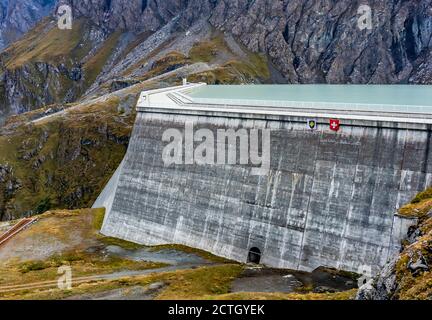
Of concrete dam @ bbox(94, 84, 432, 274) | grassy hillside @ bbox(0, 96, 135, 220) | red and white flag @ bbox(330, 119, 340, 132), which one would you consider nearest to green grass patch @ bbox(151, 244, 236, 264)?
concrete dam @ bbox(94, 84, 432, 274)

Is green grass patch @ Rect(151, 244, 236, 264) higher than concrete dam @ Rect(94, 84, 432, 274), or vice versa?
concrete dam @ Rect(94, 84, 432, 274)

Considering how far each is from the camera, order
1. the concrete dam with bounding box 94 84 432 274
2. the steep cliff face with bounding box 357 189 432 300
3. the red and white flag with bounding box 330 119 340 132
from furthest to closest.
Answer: the red and white flag with bounding box 330 119 340 132
the concrete dam with bounding box 94 84 432 274
the steep cliff face with bounding box 357 189 432 300

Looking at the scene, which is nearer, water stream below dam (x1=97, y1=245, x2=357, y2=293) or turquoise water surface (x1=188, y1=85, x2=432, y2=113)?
water stream below dam (x1=97, y1=245, x2=357, y2=293)

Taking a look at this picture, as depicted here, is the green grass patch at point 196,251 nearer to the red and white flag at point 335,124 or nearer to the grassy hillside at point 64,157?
the red and white flag at point 335,124

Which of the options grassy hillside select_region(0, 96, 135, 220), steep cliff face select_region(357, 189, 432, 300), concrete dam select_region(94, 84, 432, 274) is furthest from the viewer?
grassy hillside select_region(0, 96, 135, 220)

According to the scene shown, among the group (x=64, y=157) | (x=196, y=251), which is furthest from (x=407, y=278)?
(x=64, y=157)

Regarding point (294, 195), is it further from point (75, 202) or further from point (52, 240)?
point (75, 202)

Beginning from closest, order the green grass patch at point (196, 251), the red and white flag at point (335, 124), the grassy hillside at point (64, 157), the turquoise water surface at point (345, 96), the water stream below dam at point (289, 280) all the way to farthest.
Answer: the water stream below dam at point (289, 280) < the red and white flag at point (335, 124) < the green grass patch at point (196, 251) < the turquoise water surface at point (345, 96) < the grassy hillside at point (64, 157)

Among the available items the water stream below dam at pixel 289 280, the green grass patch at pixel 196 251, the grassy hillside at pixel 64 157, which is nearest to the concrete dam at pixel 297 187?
the green grass patch at pixel 196 251

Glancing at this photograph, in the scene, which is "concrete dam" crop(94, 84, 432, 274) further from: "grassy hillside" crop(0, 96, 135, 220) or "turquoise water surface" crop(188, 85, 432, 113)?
"grassy hillside" crop(0, 96, 135, 220)
